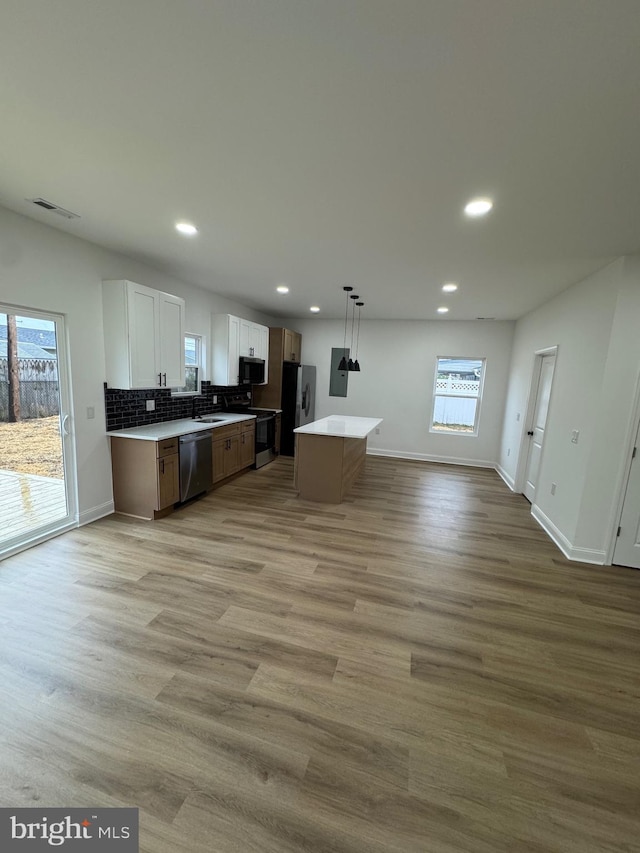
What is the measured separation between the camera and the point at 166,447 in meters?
3.68

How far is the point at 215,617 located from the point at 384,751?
4.13 feet

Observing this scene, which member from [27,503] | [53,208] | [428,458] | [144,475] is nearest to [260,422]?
[144,475]

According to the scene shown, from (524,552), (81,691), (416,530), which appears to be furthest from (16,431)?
(524,552)

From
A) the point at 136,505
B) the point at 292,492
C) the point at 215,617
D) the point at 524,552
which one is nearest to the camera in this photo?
the point at 215,617

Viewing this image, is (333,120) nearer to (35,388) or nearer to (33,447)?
(35,388)

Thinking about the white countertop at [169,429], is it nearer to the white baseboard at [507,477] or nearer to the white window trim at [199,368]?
the white window trim at [199,368]

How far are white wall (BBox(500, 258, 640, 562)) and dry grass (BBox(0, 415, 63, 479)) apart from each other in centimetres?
499

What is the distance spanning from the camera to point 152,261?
12.4ft

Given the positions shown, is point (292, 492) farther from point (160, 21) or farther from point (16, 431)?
point (160, 21)

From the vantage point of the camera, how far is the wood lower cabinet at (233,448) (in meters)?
4.63

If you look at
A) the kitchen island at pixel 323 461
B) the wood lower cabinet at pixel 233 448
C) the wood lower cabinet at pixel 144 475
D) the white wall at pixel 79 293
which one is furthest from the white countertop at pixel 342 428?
the white wall at pixel 79 293

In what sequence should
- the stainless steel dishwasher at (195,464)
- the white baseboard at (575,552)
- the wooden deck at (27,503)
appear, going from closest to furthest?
the wooden deck at (27,503)
the white baseboard at (575,552)
the stainless steel dishwasher at (195,464)

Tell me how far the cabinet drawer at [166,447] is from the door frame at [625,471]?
14.4 ft

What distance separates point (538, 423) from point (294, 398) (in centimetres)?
397
